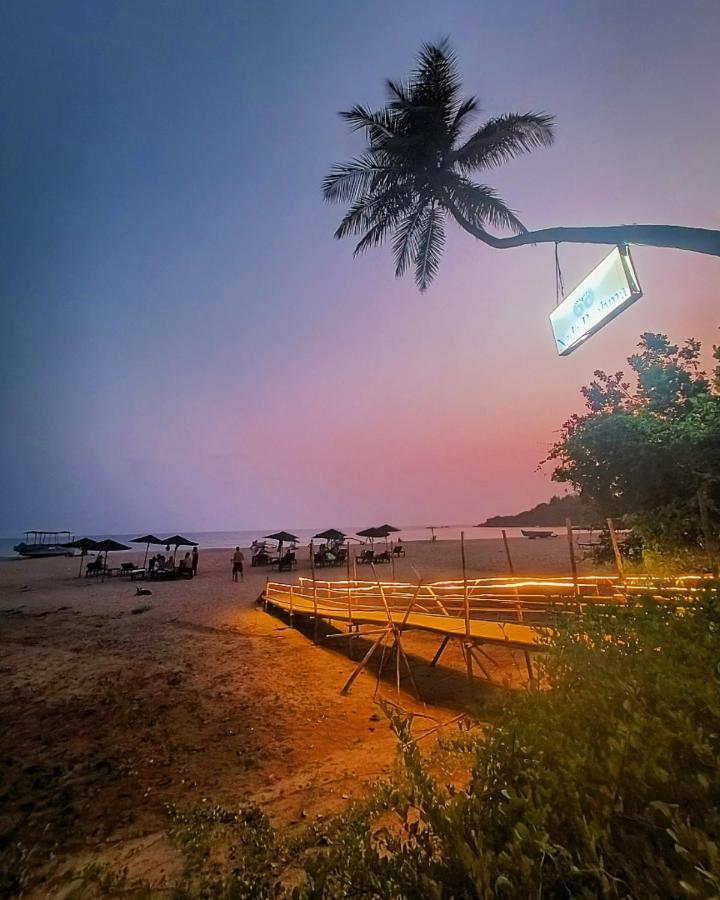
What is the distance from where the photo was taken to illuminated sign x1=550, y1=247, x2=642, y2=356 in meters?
6.16

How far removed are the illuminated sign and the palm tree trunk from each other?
0.24 metres

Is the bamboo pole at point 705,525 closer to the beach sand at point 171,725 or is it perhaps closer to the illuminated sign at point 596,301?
the illuminated sign at point 596,301

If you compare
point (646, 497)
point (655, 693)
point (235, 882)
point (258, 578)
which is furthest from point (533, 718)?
point (258, 578)

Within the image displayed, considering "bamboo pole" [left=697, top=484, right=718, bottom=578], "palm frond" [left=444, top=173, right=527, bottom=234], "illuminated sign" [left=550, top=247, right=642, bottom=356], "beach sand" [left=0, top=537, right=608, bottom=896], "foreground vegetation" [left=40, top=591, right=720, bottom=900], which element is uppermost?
"palm frond" [left=444, top=173, right=527, bottom=234]

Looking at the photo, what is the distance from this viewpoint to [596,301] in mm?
6832

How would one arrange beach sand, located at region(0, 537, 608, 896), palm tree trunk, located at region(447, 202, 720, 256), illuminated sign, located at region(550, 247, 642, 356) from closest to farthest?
beach sand, located at region(0, 537, 608, 896)
palm tree trunk, located at region(447, 202, 720, 256)
illuminated sign, located at region(550, 247, 642, 356)

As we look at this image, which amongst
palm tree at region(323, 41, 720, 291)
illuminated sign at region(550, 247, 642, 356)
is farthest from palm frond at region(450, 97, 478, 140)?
illuminated sign at region(550, 247, 642, 356)

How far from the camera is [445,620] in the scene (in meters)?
8.77

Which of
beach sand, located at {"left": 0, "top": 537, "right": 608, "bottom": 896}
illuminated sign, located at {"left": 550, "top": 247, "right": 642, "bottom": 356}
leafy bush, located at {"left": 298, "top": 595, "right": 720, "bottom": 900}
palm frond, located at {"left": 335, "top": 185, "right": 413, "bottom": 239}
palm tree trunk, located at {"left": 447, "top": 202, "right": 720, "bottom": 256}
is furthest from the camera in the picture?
palm frond, located at {"left": 335, "top": 185, "right": 413, "bottom": 239}

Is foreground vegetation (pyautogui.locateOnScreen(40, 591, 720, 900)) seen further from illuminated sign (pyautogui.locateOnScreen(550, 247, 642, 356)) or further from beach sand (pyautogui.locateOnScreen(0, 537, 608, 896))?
illuminated sign (pyautogui.locateOnScreen(550, 247, 642, 356))

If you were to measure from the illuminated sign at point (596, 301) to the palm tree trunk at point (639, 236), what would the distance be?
24 centimetres

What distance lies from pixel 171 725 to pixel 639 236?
10.3m

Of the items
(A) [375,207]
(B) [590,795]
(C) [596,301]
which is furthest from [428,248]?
(B) [590,795]

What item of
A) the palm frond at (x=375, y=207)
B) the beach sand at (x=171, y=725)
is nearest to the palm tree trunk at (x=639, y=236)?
the palm frond at (x=375, y=207)
